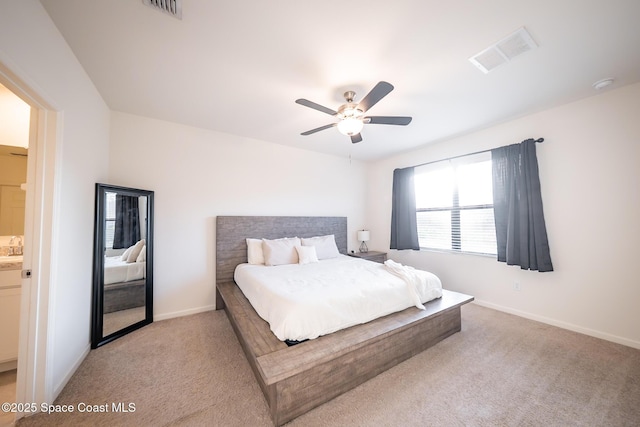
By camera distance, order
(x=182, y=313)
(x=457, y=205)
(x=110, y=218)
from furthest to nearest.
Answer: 1. (x=457, y=205)
2. (x=182, y=313)
3. (x=110, y=218)

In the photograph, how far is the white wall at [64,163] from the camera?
123 centimetres

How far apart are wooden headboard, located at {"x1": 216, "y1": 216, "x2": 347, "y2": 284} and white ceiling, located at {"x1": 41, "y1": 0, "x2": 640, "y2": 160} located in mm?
1528

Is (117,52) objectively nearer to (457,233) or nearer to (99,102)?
(99,102)

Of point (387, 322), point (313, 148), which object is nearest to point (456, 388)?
point (387, 322)

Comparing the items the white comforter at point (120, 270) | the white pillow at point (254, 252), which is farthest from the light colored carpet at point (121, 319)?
the white pillow at point (254, 252)

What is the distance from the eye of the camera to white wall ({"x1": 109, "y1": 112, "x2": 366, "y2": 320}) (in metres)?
2.74

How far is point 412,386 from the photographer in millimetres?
1666

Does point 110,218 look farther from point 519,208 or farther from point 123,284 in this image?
point 519,208

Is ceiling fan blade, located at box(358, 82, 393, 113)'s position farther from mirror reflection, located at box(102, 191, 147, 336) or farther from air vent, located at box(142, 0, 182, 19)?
mirror reflection, located at box(102, 191, 147, 336)

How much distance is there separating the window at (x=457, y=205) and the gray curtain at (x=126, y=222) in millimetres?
4326

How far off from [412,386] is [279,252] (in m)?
2.10

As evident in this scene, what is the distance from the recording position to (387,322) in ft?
6.24

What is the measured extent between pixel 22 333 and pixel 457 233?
4743 millimetres

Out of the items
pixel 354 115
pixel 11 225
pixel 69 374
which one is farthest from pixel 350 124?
pixel 11 225
